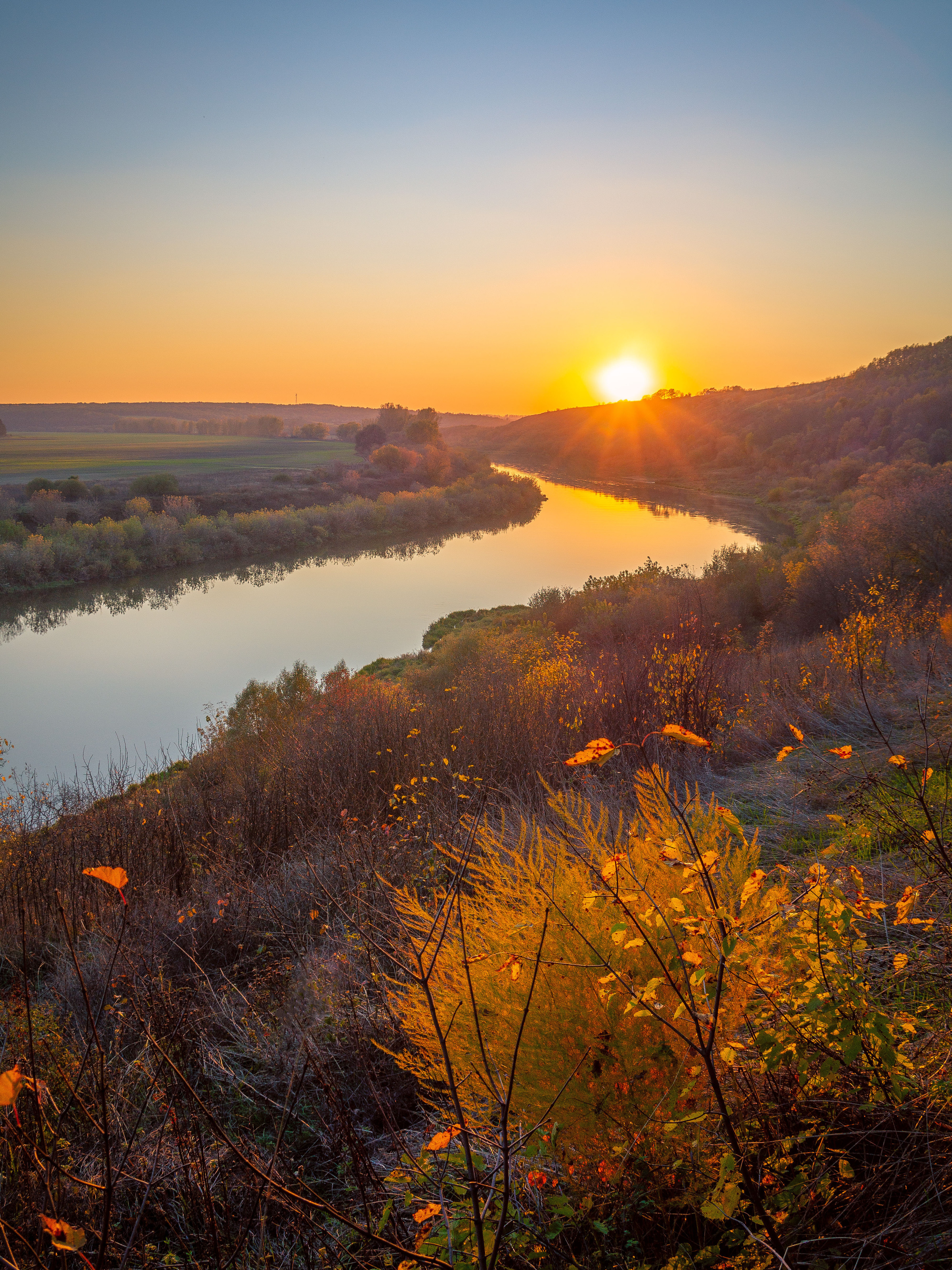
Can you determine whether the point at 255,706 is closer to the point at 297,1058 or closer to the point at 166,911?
the point at 166,911

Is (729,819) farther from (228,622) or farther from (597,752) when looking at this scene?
(228,622)

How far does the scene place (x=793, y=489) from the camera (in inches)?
2094

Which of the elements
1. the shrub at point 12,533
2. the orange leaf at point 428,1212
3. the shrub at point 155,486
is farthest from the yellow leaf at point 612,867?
the shrub at point 155,486

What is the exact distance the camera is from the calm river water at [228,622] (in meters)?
18.5

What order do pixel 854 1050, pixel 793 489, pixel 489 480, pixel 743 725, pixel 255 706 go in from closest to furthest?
pixel 854 1050, pixel 743 725, pixel 255 706, pixel 793 489, pixel 489 480

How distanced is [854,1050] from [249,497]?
49213 mm

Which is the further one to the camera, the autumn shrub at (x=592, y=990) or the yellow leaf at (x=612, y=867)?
the autumn shrub at (x=592, y=990)

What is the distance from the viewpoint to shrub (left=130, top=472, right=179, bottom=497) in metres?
43.8

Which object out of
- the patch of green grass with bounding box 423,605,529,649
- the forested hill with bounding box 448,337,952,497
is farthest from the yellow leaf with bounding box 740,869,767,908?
the forested hill with bounding box 448,337,952,497

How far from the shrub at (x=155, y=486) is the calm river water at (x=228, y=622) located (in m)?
11.8

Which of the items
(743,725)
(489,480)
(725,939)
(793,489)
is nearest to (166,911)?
(725,939)

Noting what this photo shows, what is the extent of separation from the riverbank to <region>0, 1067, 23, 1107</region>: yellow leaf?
34.0 m

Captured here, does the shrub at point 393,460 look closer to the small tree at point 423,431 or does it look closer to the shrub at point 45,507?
the small tree at point 423,431

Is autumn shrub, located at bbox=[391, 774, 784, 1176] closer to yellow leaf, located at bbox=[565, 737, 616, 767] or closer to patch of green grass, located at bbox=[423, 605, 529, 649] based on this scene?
yellow leaf, located at bbox=[565, 737, 616, 767]
